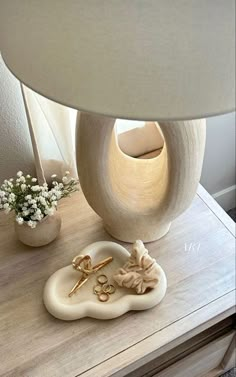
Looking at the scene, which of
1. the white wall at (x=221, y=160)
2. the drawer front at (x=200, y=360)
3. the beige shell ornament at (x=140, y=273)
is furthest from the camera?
the white wall at (x=221, y=160)

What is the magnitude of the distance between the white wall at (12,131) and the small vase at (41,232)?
0.19m

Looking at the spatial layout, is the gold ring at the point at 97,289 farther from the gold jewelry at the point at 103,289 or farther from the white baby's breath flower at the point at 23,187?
the white baby's breath flower at the point at 23,187

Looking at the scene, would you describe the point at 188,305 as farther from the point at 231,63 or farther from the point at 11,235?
the point at 231,63

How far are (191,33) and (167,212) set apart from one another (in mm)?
435

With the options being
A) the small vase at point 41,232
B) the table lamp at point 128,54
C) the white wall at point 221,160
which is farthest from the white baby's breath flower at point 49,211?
the white wall at point 221,160

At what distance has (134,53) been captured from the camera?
1.28 feet

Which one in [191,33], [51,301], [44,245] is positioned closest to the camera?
[191,33]

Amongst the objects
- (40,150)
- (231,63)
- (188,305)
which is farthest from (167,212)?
(231,63)

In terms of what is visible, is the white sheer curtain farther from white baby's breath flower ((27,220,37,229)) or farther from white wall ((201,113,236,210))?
white wall ((201,113,236,210))

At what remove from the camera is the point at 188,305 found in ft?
2.60

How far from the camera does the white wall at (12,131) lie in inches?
33.2

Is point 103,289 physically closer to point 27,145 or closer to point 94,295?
point 94,295

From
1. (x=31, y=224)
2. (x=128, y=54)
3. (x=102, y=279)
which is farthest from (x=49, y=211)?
(x=128, y=54)

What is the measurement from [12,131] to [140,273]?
385 mm
